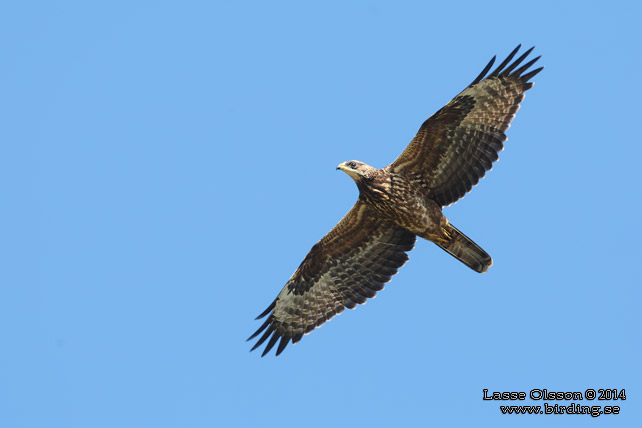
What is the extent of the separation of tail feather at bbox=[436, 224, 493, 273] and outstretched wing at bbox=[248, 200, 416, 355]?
83cm

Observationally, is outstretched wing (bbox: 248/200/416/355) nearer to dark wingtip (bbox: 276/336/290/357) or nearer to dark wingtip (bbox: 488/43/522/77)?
dark wingtip (bbox: 276/336/290/357)

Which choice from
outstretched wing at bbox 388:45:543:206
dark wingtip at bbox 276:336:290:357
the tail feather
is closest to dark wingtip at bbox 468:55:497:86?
outstretched wing at bbox 388:45:543:206

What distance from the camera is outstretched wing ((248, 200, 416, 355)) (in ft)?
46.5

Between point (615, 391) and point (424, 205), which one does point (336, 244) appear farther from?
point (615, 391)

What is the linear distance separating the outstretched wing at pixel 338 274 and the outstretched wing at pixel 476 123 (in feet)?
4.94

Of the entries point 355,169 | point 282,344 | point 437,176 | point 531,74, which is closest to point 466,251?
point 437,176

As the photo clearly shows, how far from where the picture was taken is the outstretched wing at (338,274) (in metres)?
14.2

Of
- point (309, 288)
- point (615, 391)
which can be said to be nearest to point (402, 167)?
point (309, 288)

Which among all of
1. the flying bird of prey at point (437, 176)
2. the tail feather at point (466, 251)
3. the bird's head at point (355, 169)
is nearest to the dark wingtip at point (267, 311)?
the flying bird of prey at point (437, 176)

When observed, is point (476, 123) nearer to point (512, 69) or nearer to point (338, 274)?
point (512, 69)

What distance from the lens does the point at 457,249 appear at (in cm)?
1355

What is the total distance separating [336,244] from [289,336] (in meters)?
1.79

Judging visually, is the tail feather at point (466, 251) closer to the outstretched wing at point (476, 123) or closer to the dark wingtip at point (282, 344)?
the outstretched wing at point (476, 123)

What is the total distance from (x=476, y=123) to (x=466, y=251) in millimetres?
2032
